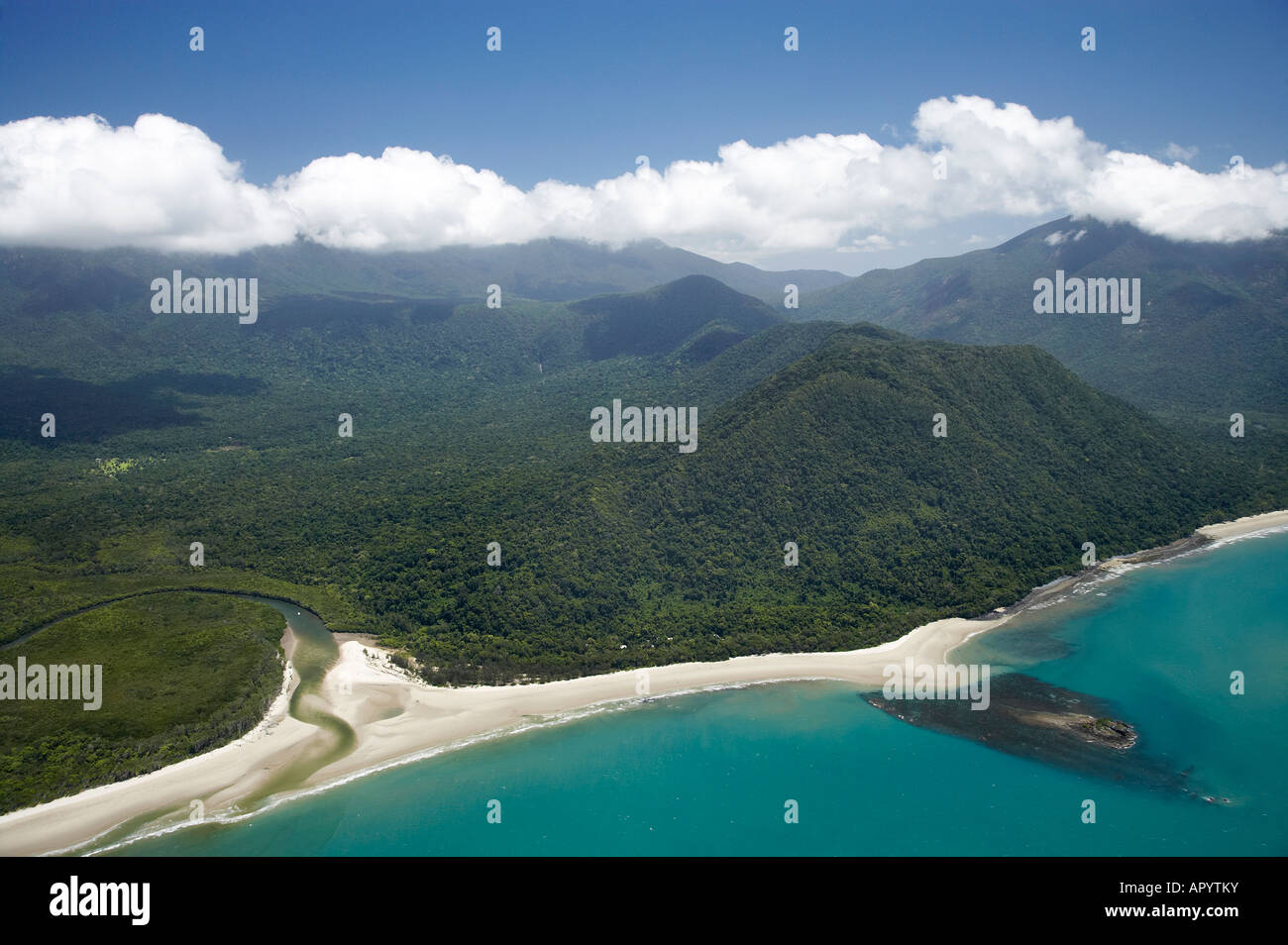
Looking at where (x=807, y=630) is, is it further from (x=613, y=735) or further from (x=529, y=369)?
(x=529, y=369)

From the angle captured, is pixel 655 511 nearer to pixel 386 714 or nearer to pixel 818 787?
pixel 386 714

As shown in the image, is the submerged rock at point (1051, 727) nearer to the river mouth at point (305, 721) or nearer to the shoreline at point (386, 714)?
the shoreline at point (386, 714)

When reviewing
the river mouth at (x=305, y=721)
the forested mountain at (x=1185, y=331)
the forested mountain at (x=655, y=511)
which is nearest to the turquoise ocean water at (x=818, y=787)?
the river mouth at (x=305, y=721)

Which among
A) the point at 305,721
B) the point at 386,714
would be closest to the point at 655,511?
the point at 386,714

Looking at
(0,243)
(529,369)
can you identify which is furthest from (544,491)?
(0,243)

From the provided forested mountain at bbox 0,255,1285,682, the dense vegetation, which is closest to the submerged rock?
forested mountain at bbox 0,255,1285,682
